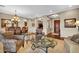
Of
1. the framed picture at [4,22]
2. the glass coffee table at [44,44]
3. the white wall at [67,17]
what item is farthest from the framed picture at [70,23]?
the framed picture at [4,22]

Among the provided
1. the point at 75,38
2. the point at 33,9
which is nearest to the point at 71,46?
the point at 75,38

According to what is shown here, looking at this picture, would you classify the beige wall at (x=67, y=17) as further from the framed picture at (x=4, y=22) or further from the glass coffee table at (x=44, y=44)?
the framed picture at (x=4, y=22)

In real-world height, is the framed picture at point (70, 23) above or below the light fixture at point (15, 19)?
below

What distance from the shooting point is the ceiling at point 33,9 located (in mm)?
2957

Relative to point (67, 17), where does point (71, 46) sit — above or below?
below

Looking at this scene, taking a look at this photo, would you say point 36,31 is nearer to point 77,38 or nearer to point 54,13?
point 54,13

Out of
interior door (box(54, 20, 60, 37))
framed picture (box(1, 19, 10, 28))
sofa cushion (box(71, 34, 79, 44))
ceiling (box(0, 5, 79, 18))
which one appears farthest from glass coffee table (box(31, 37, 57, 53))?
framed picture (box(1, 19, 10, 28))

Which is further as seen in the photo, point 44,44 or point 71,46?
point 44,44

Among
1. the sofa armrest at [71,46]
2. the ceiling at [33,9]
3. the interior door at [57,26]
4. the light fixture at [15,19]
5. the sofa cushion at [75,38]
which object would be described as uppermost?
the ceiling at [33,9]

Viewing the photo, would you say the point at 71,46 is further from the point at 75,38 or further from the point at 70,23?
the point at 70,23

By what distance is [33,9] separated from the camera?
3000 mm

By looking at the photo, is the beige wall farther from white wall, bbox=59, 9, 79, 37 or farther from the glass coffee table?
the glass coffee table

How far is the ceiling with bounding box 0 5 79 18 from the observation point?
2957mm

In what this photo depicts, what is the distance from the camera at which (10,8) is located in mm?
2963
